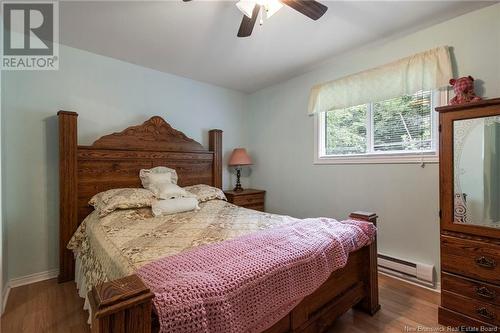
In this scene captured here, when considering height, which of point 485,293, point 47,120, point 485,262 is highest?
point 47,120

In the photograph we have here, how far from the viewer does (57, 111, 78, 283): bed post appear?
2.32 m

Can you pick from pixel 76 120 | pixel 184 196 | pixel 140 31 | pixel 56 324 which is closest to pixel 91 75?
pixel 76 120

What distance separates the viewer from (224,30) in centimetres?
220

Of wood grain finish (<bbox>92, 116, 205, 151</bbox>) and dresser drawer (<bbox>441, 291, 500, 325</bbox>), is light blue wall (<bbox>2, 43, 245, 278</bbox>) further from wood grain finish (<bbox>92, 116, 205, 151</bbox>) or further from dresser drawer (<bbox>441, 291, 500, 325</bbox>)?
dresser drawer (<bbox>441, 291, 500, 325</bbox>)

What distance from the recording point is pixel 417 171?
2260 mm

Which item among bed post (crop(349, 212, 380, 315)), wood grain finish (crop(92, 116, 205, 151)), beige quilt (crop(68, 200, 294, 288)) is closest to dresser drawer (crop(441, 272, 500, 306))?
bed post (crop(349, 212, 380, 315))

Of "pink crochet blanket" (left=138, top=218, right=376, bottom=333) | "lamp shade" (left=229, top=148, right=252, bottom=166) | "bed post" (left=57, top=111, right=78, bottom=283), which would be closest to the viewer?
"pink crochet blanket" (left=138, top=218, right=376, bottom=333)

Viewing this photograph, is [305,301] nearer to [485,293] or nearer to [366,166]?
[485,293]

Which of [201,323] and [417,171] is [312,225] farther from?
[417,171]

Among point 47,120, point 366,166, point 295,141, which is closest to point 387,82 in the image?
point 366,166

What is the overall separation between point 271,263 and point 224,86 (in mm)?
3132

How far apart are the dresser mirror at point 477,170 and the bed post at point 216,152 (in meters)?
2.60

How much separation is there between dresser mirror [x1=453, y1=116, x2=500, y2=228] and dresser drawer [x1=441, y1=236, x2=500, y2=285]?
145mm

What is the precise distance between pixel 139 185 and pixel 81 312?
1.33 metres
